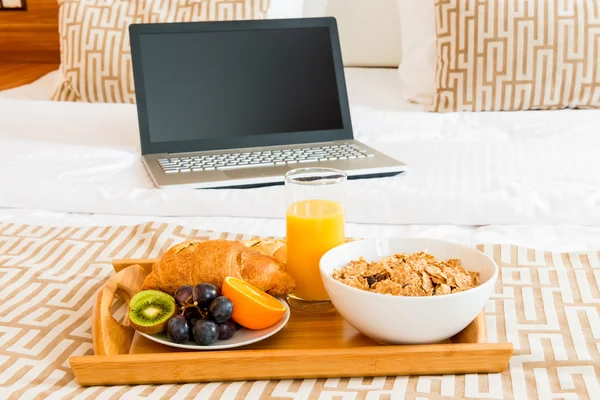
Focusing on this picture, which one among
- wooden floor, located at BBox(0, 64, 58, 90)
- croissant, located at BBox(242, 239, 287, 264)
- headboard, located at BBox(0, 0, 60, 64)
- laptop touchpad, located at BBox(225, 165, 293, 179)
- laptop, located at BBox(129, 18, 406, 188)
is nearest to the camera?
croissant, located at BBox(242, 239, 287, 264)

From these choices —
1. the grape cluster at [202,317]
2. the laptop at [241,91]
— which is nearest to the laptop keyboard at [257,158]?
the laptop at [241,91]

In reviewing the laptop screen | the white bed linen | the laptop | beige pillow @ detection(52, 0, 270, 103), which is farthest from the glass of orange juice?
beige pillow @ detection(52, 0, 270, 103)

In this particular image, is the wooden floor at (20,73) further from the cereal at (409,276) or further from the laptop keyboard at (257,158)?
the cereal at (409,276)

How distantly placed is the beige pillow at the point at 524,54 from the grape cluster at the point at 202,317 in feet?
4.48

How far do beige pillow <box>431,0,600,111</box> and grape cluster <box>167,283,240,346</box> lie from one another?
1.37m

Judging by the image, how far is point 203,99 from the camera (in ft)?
6.14

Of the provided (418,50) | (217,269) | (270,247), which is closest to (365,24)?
(418,50)

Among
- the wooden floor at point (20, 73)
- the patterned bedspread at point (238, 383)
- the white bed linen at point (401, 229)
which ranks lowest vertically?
the wooden floor at point (20, 73)

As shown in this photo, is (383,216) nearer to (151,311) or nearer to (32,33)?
(151,311)

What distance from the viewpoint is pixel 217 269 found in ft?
3.12

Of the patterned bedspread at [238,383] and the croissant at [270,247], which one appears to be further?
the croissant at [270,247]

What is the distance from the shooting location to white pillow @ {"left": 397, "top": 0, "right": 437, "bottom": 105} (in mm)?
2217

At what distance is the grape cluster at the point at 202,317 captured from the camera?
0.87 metres

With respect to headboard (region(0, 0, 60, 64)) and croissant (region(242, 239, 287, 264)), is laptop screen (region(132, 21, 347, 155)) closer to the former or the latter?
croissant (region(242, 239, 287, 264))
